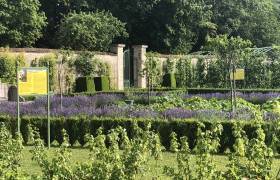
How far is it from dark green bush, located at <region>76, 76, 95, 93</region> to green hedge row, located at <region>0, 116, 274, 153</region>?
16.7 meters

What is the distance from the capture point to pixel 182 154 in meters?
5.25

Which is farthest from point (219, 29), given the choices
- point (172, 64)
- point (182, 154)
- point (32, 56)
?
point (182, 154)

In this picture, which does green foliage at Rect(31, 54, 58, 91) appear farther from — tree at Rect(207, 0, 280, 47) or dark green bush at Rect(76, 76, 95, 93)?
tree at Rect(207, 0, 280, 47)

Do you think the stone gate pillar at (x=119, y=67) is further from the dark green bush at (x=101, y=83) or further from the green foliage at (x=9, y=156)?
the green foliage at (x=9, y=156)

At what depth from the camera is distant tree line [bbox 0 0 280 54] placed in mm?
36688

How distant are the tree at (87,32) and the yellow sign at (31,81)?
81.4ft

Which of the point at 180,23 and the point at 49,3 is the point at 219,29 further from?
the point at 49,3

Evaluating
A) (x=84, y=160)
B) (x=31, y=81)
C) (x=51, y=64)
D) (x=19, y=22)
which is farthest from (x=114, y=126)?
(x=19, y=22)

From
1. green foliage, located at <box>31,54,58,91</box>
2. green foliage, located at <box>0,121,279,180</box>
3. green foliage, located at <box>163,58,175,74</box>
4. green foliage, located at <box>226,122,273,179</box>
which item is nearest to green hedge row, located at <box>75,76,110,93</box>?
green foliage, located at <box>31,54,58,91</box>

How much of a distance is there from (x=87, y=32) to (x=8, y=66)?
1159cm

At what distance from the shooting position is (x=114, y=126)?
452 inches

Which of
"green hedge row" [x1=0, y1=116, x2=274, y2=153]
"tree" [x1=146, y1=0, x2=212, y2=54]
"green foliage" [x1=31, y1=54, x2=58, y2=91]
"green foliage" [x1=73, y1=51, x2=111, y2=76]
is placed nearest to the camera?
"green hedge row" [x1=0, y1=116, x2=274, y2=153]

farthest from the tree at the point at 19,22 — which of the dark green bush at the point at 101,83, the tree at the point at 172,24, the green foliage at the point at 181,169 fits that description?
the green foliage at the point at 181,169

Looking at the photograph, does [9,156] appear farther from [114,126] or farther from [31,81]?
[114,126]
